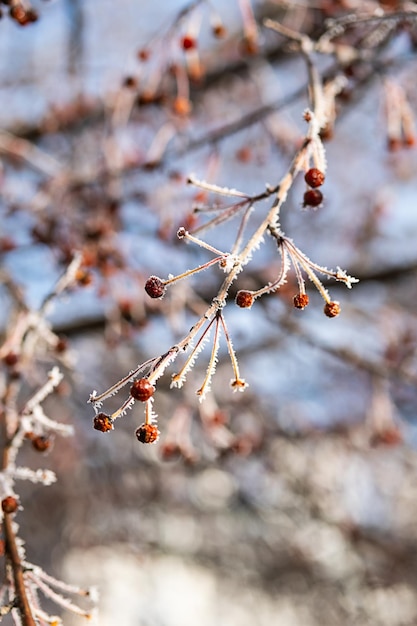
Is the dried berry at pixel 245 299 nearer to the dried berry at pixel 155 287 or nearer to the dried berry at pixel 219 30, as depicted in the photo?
the dried berry at pixel 155 287

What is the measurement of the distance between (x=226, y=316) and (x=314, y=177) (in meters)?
2.37

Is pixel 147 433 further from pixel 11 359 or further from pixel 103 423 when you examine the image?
pixel 11 359

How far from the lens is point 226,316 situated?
11.6 feet

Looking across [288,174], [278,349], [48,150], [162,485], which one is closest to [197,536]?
[162,485]

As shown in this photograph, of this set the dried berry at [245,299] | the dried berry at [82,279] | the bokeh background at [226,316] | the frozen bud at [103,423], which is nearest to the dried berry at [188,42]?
the bokeh background at [226,316]

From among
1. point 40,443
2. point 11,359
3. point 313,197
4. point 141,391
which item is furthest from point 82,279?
point 141,391

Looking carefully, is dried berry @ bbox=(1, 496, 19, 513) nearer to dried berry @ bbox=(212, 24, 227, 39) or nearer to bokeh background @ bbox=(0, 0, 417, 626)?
bokeh background @ bbox=(0, 0, 417, 626)

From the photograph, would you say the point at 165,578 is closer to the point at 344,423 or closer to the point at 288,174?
the point at 344,423

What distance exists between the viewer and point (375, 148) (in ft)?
23.0

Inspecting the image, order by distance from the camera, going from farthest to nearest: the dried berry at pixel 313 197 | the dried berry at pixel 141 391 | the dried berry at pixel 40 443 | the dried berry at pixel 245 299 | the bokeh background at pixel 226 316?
the bokeh background at pixel 226 316 < the dried berry at pixel 40 443 < the dried berry at pixel 313 197 < the dried berry at pixel 245 299 < the dried berry at pixel 141 391

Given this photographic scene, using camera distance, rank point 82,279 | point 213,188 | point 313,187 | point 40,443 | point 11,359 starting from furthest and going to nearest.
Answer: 1. point 82,279
2. point 11,359
3. point 40,443
4. point 313,187
5. point 213,188

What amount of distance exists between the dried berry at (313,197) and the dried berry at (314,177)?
0.03 meters

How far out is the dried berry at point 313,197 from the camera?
1.24m

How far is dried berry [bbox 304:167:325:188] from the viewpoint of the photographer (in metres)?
1.20
